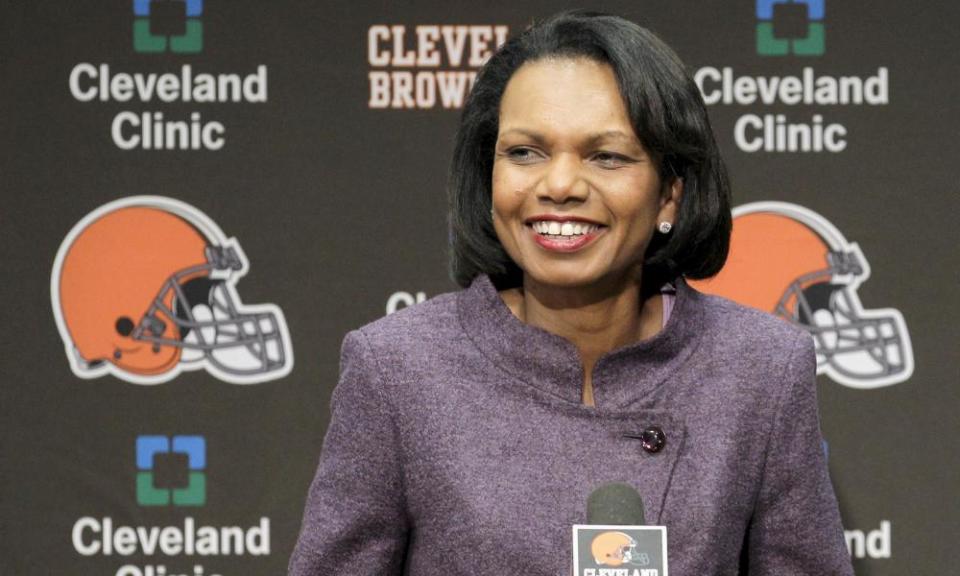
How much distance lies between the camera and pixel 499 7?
2.41 metres

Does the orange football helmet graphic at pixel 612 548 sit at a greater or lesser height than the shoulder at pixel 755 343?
lesser

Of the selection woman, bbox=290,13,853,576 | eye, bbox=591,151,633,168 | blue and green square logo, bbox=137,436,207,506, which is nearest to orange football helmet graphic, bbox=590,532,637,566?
woman, bbox=290,13,853,576

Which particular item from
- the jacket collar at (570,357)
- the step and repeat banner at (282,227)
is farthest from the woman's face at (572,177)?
the step and repeat banner at (282,227)

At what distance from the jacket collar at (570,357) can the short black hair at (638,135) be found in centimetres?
8

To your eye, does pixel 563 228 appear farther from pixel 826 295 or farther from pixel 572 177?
pixel 826 295

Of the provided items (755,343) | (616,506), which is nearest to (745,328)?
(755,343)

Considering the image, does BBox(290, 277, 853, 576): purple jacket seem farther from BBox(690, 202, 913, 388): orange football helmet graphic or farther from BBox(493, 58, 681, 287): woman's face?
BBox(690, 202, 913, 388): orange football helmet graphic

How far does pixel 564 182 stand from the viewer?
161cm

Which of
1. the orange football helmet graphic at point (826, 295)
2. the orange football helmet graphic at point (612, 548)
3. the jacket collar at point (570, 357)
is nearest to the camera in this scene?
the orange football helmet graphic at point (612, 548)

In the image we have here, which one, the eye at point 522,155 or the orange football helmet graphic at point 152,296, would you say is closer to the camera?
the eye at point 522,155

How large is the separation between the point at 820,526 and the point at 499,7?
1.14 meters

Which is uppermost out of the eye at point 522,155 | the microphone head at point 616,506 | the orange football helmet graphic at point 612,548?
the eye at point 522,155

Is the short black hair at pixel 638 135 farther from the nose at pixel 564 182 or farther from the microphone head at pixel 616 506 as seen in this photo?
the microphone head at pixel 616 506

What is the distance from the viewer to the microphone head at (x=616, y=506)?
4.83 ft
